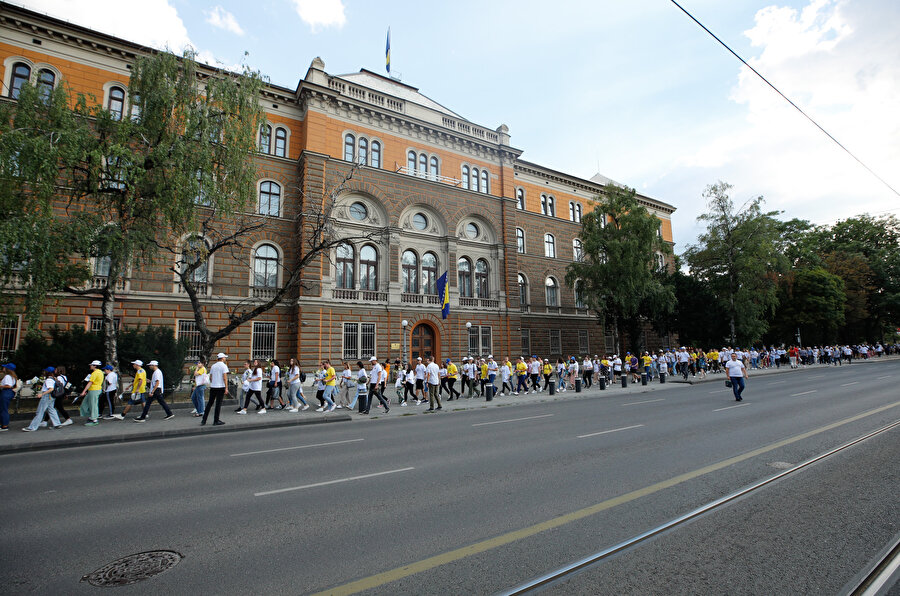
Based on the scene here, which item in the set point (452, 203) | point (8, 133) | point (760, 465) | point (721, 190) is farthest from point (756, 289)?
point (8, 133)

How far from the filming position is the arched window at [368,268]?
28.0 m

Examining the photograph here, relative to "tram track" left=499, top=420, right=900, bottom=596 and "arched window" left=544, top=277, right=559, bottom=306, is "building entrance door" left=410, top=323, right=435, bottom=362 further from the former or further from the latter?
"tram track" left=499, top=420, right=900, bottom=596

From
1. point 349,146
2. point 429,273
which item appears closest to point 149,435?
point 429,273

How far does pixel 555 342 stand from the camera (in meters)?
36.0

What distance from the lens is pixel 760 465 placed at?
20.6 feet

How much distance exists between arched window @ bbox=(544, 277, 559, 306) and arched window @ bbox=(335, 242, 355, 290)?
17.2m

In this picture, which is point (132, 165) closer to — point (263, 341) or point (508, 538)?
point (263, 341)

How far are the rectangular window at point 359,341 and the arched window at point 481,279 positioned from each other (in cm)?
916

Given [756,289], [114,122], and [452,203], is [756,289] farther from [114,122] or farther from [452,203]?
[114,122]

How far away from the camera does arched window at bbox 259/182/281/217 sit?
25.7m

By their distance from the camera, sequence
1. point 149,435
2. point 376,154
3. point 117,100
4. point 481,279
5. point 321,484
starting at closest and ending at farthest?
point 321,484 → point 149,435 → point 117,100 → point 376,154 → point 481,279

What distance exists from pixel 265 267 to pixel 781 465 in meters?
25.3

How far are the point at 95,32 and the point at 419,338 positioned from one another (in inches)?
936

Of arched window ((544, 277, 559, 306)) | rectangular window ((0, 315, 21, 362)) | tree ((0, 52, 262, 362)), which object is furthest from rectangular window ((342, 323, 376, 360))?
arched window ((544, 277, 559, 306))
